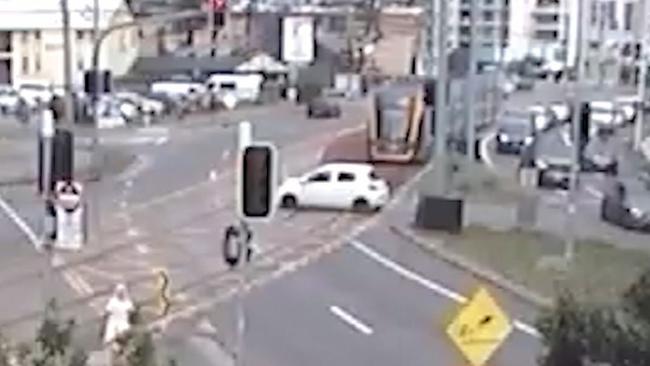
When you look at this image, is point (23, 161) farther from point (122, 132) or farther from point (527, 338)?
point (527, 338)

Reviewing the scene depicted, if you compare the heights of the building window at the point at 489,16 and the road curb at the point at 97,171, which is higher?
the building window at the point at 489,16

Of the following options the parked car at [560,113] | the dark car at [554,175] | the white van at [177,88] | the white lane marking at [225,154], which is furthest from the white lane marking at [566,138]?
the white van at [177,88]

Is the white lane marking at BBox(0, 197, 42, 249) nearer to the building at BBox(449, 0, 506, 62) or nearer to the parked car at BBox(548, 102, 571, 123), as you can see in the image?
the parked car at BBox(548, 102, 571, 123)

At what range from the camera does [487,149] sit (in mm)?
74875

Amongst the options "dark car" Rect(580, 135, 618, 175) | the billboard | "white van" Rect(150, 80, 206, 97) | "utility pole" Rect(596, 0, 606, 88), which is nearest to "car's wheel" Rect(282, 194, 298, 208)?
"dark car" Rect(580, 135, 618, 175)

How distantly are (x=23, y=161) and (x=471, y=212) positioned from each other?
2392cm

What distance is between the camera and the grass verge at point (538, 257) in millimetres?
33719

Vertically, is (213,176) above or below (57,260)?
below

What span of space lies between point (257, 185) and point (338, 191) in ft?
124

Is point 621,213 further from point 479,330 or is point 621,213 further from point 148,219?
point 479,330

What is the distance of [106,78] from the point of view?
5934 cm

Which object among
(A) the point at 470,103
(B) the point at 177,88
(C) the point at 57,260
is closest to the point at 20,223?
(C) the point at 57,260

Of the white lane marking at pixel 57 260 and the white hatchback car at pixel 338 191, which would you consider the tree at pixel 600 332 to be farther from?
the white hatchback car at pixel 338 191

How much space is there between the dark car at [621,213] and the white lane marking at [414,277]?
7724mm
